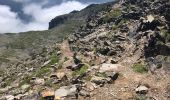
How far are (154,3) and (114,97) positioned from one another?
3319 cm

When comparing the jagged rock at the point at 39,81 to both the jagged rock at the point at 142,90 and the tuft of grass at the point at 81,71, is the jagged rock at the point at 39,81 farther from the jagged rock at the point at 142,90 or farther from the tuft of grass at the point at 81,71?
the jagged rock at the point at 142,90

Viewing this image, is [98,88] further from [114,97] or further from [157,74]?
[157,74]

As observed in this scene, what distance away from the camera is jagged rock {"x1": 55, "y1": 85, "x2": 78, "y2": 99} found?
1517 inches

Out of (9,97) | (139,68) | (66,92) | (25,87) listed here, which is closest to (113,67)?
(139,68)

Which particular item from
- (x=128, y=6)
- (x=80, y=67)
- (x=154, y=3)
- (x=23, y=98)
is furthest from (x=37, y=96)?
(x=128, y=6)

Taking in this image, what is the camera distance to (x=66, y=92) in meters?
39.2

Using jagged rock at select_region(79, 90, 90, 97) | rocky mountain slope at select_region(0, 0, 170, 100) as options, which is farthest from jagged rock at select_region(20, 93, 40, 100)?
jagged rock at select_region(79, 90, 90, 97)

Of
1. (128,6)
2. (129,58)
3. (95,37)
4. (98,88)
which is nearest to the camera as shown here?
(98,88)

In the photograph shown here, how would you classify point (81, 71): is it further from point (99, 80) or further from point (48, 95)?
point (48, 95)

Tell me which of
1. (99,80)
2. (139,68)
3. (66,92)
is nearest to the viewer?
(66,92)

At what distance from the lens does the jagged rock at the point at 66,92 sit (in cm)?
3853

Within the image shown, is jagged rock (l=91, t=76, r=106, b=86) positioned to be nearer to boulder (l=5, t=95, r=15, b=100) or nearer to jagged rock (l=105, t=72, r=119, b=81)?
jagged rock (l=105, t=72, r=119, b=81)

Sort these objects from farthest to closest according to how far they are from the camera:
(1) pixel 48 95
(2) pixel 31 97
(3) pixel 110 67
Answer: (3) pixel 110 67
(2) pixel 31 97
(1) pixel 48 95

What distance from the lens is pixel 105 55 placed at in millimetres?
51406
